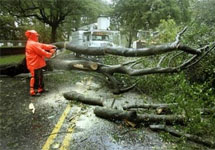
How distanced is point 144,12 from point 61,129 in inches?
846

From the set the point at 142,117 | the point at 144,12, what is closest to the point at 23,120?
the point at 142,117

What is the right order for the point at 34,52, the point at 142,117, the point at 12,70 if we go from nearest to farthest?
the point at 142,117
the point at 34,52
the point at 12,70

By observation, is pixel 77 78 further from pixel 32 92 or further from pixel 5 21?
pixel 5 21

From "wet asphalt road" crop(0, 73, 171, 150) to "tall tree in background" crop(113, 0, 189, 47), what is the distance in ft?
59.6

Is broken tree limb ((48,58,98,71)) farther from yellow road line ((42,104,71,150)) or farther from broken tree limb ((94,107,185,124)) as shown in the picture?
broken tree limb ((94,107,185,124))

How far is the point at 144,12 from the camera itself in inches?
902

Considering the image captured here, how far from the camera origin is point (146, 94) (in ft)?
19.3

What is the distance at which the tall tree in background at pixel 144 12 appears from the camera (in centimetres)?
2162

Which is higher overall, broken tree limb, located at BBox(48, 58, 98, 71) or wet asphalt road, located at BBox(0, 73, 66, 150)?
broken tree limb, located at BBox(48, 58, 98, 71)

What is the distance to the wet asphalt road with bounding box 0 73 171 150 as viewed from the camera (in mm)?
3186

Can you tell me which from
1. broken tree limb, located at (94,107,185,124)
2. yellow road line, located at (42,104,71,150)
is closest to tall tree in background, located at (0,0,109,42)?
yellow road line, located at (42,104,71,150)

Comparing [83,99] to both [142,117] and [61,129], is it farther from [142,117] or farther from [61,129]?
[142,117]

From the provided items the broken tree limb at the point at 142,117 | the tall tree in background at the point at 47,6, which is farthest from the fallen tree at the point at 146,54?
the tall tree in background at the point at 47,6

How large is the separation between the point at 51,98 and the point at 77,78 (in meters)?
2.68
